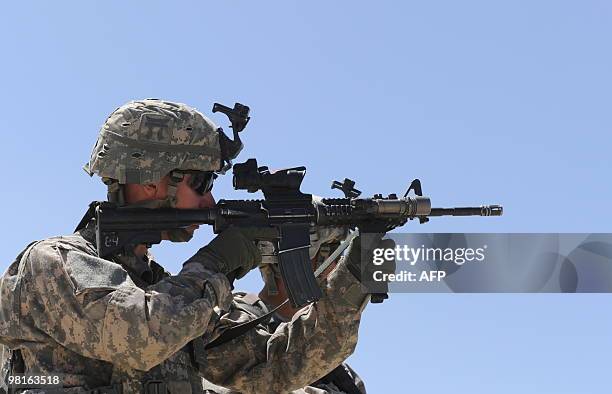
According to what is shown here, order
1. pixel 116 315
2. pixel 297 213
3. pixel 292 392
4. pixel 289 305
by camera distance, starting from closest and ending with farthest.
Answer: pixel 116 315 < pixel 297 213 < pixel 292 392 < pixel 289 305

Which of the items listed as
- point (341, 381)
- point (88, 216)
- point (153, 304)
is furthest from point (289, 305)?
point (153, 304)

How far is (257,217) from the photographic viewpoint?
8.77 meters

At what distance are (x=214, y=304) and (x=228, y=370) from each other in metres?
1.33

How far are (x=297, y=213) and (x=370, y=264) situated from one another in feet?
2.16

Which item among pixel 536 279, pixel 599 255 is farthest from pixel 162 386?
pixel 599 255

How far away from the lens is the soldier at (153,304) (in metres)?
7.91

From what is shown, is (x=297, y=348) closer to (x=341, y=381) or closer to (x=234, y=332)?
(x=234, y=332)

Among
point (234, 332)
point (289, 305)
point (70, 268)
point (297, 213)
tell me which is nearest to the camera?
point (70, 268)

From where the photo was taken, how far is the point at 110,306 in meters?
7.87

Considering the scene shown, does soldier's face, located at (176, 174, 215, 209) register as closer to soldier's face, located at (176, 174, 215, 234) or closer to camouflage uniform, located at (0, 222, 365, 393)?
soldier's face, located at (176, 174, 215, 234)

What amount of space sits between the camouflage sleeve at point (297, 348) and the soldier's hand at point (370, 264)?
75 mm

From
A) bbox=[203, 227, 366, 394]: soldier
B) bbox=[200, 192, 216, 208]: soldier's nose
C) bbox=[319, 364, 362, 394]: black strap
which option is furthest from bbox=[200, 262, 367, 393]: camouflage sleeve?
bbox=[319, 364, 362, 394]: black strap

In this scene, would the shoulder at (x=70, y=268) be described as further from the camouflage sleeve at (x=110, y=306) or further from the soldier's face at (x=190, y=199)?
the soldier's face at (x=190, y=199)

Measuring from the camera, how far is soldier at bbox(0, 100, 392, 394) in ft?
26.0
